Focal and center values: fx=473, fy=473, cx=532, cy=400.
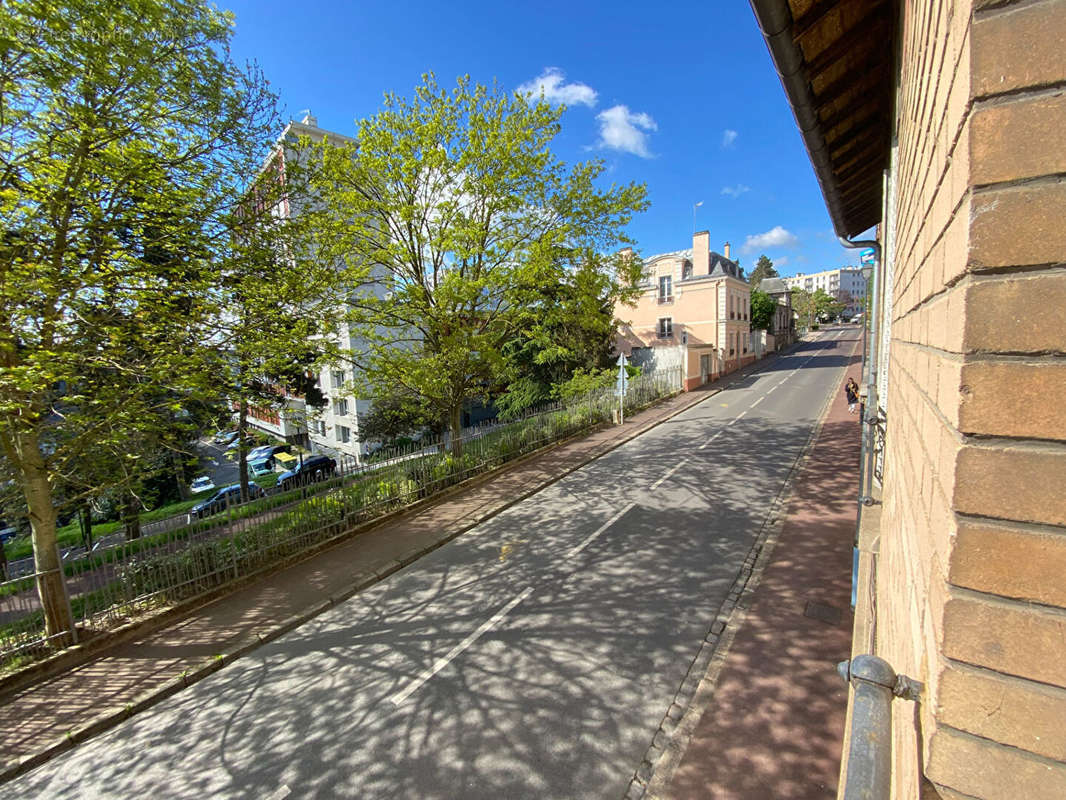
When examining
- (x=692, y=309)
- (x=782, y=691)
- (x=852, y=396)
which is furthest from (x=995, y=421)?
(x=692, y=309)

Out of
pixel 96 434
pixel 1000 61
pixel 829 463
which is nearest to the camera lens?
pixel 1000 61

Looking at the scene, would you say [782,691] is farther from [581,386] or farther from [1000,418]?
[581,386]

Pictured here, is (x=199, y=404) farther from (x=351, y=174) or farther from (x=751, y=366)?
(x=751, y=366)

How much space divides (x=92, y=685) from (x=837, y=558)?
1031 cm

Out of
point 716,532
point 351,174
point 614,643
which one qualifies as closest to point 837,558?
point 716,532

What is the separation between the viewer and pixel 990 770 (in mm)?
867

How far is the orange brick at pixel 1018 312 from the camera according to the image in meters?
0.70

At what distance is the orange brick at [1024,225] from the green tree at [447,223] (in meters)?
10.4

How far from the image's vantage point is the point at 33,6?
4828 mm

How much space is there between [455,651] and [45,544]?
223 inches

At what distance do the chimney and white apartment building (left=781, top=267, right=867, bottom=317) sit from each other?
3300 inches

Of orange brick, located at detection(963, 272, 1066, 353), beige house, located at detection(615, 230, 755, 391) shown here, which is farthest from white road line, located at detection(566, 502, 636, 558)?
beige house, located at detection(615, 230, 755, 391)

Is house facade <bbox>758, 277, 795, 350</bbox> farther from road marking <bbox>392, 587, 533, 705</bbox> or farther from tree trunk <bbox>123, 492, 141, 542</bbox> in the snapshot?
tree trunk <bbox>123, 492, 141, 542</bbox>

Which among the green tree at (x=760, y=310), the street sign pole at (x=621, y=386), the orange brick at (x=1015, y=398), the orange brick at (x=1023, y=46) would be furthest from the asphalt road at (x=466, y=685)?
the green tree at (x=760, y=310)
